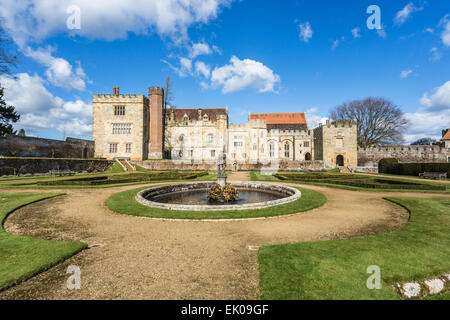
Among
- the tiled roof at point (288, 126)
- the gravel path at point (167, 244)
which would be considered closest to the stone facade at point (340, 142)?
the tiled roof at point (288, 126)

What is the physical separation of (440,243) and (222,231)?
6128 millimetres

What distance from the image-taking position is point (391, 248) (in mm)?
5211

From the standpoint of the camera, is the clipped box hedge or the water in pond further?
the clipped box hedge

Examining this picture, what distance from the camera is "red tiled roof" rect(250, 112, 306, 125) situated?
176 feet

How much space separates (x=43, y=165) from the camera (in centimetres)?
2420

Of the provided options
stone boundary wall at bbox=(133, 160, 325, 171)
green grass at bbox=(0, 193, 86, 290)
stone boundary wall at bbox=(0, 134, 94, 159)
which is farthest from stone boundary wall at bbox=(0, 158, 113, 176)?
green grass at bbox=(0, 193, 86, 290)

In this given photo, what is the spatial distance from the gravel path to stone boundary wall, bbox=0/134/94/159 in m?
20.6

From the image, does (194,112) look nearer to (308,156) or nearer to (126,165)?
(126,165)

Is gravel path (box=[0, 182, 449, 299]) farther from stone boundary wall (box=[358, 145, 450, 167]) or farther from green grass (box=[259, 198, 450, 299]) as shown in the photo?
stone boundary wall (box=[358, 145, 450, 167])

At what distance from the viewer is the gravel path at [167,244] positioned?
3664mm

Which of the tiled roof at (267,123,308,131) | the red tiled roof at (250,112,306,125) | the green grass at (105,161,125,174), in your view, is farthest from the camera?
the red tiled roof at (250,112,306,125)

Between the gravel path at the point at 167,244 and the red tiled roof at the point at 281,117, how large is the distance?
149 ft

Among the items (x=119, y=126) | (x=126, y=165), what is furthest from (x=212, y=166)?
A: (x=119, y=126)

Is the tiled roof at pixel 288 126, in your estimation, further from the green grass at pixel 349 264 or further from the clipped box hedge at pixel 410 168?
the green grass at pixel 349 264
